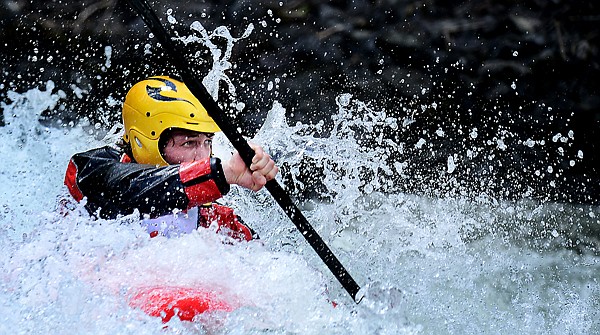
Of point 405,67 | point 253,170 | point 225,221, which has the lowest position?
point 405,67

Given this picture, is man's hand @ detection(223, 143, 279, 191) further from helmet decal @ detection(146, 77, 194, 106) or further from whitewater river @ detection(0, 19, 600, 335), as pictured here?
helmet decal @ detection(146, 77, 194, 106)

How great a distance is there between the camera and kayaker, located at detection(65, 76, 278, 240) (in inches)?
122

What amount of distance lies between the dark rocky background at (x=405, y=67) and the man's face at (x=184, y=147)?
7.64ft

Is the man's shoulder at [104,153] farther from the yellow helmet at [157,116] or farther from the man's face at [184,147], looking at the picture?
the man's face at [184,147]

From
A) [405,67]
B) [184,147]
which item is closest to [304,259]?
[184,147]

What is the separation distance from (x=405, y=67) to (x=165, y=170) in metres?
3.27

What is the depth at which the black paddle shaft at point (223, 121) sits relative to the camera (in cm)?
256

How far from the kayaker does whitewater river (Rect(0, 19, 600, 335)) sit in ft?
0.31

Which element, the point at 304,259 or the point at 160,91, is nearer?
the point at 160,91

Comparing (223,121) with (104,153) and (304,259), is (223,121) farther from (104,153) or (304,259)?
(304,259)

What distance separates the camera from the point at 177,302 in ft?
9.61

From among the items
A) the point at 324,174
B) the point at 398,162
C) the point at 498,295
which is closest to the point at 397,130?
the point at 398,162

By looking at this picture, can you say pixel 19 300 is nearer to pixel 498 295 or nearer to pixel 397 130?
pixel 498 295

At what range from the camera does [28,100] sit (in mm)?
6082
